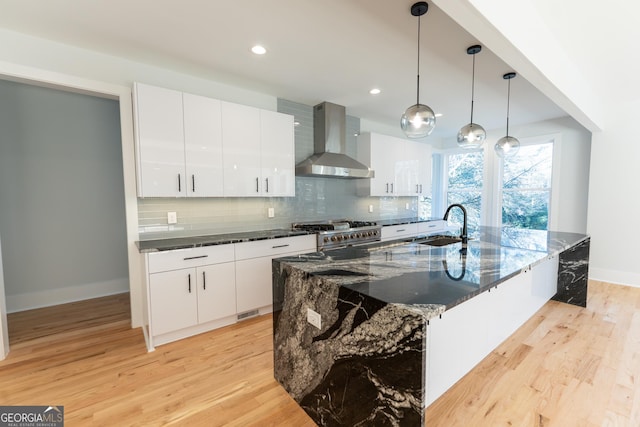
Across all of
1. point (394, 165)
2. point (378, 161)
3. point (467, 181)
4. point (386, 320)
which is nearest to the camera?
point (386, 320)

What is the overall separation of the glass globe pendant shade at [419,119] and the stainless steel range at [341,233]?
1.65 meters

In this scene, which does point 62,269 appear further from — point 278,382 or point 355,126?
point 355,126

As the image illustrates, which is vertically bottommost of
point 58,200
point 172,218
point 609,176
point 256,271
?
point 256,271

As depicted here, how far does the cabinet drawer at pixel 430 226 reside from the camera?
484cm

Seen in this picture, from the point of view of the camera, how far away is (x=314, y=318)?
5.02ft

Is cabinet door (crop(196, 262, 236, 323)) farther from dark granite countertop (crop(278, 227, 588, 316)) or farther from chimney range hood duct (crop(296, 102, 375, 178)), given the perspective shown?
chimney range hood duct (crop(296, 102, 375, 178))

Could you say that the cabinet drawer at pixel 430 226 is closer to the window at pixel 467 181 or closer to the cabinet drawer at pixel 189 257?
the window at pixel 467 181

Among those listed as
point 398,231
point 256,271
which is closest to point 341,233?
point 256,271

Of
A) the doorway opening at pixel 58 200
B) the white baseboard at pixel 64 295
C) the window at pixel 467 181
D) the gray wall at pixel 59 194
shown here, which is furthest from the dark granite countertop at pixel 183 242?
the window at pixel 467 181

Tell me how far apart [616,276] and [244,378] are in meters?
5.22

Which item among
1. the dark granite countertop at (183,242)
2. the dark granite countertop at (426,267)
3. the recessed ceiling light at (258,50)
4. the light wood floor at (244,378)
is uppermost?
the recessed ceiling light at (258,50)

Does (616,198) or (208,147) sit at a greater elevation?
(208,147)

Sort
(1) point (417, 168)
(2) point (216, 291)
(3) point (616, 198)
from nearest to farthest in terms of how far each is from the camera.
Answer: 1. (2) point (216, 291)
2. (3) point (616, 198)
3. (1) point (417, 168)

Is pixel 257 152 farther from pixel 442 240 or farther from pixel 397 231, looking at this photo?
pixel 397 231
